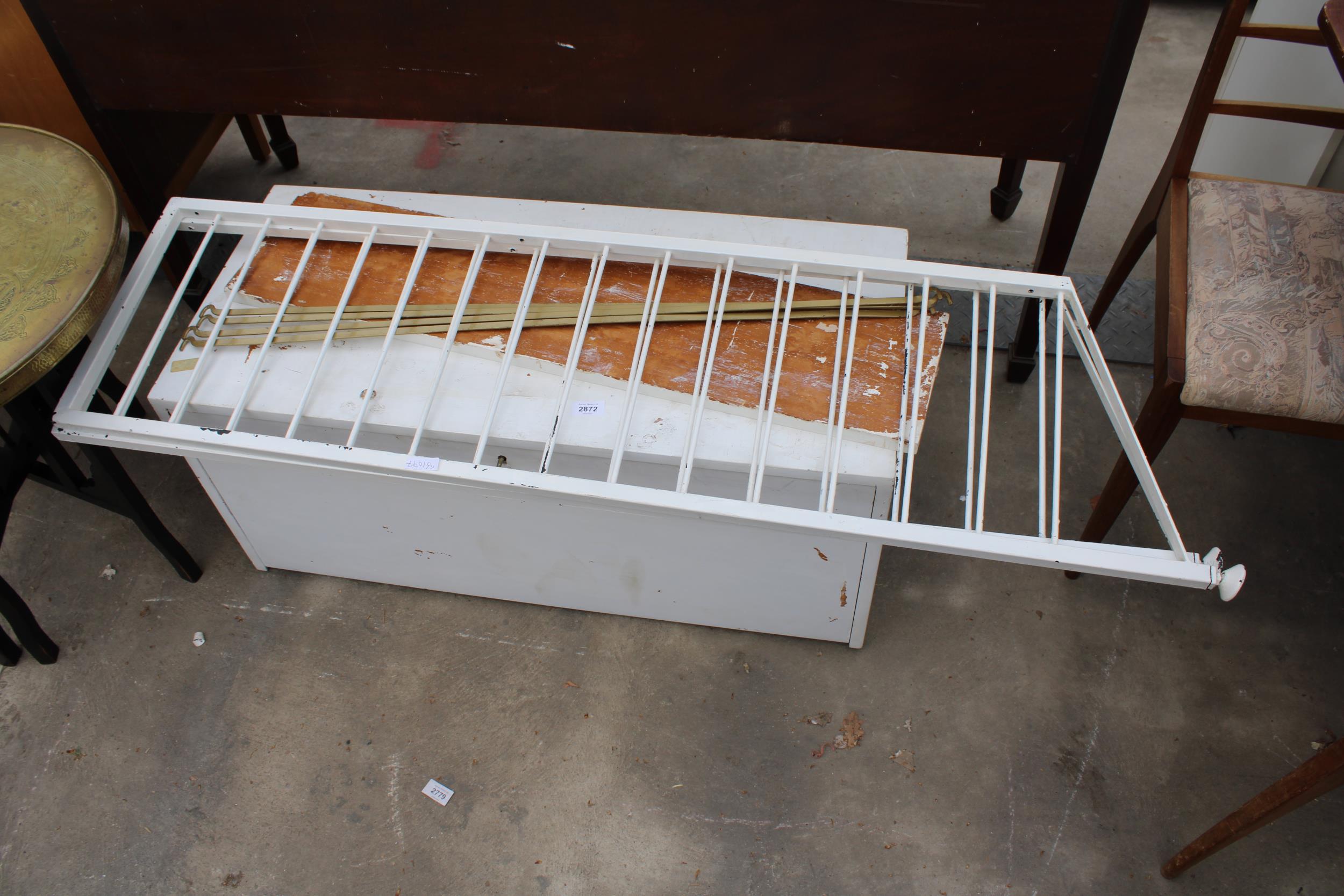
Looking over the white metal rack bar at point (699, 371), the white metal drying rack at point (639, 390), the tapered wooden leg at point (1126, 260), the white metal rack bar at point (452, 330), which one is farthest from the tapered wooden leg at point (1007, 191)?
the white metal rack bar at point (452, 330)

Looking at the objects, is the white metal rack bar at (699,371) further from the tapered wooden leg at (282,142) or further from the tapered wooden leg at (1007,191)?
the tapered wooden leg at (282,142)

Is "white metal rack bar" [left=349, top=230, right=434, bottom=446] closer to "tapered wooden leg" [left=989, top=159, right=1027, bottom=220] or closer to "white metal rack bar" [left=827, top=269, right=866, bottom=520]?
"white metal rack bar" [left=827, top=269, right=866, bottom=520]

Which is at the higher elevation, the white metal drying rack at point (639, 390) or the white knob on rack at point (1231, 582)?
the white metal drying rack at point (639, 390)

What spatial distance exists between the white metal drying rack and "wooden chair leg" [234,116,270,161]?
1.28 m

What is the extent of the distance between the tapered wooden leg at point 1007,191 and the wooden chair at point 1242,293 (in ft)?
3.32

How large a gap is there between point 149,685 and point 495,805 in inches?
35.9

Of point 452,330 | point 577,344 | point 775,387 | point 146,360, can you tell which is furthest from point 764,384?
point 146,360

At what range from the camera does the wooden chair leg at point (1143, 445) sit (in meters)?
1.83

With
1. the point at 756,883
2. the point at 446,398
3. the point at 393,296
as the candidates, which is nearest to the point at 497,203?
the point at 393,296

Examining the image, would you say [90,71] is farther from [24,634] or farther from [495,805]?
[495,805]

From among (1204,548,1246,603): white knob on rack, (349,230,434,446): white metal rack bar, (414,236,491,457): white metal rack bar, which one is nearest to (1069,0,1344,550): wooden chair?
(1204,548,1246,603): white knob on rack

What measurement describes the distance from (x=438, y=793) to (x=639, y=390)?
3.28 feet

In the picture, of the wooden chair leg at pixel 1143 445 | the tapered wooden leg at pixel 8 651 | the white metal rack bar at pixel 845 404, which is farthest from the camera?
the tapered wooden leg at pixel 8 651

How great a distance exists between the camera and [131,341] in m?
2.90
